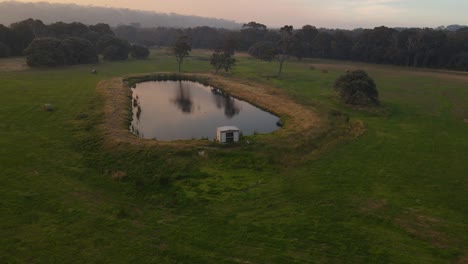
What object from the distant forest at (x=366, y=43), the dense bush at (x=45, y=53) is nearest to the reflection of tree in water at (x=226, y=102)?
the distant forest at (x=366, y=43)

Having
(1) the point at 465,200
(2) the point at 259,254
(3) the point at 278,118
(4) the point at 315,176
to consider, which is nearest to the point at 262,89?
(3) the point at 278,118

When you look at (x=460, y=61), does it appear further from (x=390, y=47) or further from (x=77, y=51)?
(x=77, y=51)

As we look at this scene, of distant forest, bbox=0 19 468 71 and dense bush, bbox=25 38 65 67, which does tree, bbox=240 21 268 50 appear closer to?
distant forest, bbox=0 19 468 71

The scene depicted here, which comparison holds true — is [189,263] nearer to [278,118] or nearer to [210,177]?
[210,177]

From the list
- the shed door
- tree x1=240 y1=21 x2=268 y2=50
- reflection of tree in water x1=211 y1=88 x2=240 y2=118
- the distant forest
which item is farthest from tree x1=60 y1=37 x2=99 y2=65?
tree x1=240 y1=21 x2=268 y2=50

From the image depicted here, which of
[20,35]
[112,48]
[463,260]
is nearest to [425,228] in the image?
[463,260]

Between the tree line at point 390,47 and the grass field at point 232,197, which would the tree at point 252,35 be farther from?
the grass field at point 232,197
